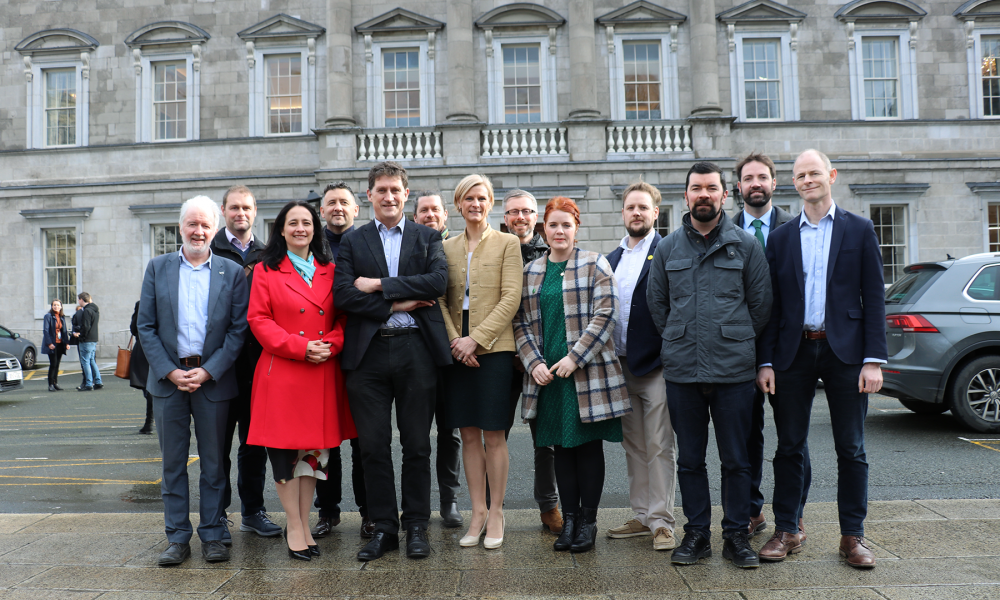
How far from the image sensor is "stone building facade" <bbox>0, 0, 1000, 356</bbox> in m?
20.2

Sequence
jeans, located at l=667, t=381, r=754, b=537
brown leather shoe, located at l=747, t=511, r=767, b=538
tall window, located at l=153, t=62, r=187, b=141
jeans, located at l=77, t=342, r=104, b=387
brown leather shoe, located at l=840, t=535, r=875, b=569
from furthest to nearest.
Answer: tall window, located at l=153, t=62, r=187, b=141 → jeans, located at l=77, t=342, r=104, b=387 → brown leather shoe, located at l=747, t=511, r=767, b=538 → jeans, located at l=667, t=381, r=754, b=537 → brown leather shoe, located at l=840, t=535, r=875, b=569

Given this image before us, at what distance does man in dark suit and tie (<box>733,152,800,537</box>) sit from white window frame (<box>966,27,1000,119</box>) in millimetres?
20098

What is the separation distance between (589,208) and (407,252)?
1583 centimetres

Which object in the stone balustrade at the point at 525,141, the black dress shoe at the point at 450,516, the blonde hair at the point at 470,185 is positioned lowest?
the black dress shoe at the point at 450,516

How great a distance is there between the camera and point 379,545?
453 cm

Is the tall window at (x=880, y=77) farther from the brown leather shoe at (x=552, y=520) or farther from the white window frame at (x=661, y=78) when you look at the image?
the brown leather shoe at (x=552, y=520)

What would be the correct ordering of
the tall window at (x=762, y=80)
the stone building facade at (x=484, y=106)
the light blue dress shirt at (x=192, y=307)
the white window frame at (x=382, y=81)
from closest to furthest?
the light blue dress shirt at (x=192, y=307) → the stone building facade at (x=484, y=106) → the white window frame at (x=382, y=81) → the tall window at (x=762, y=80)

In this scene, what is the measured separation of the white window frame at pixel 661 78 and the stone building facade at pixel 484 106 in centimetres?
6

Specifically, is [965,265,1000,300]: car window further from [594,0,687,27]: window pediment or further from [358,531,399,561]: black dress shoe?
[594,0,687,27]: window pediment

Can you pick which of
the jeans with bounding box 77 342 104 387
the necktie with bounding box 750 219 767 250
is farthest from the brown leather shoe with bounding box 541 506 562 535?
the jeans with bounding box 77 342 104 387

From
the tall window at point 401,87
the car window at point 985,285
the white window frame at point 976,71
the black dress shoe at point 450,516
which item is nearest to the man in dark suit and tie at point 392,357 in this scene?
the black dress shoe at point 450,516

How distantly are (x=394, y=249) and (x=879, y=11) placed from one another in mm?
21142

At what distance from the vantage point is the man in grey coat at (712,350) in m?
4.33

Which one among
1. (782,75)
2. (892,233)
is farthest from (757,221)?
(892,233)
